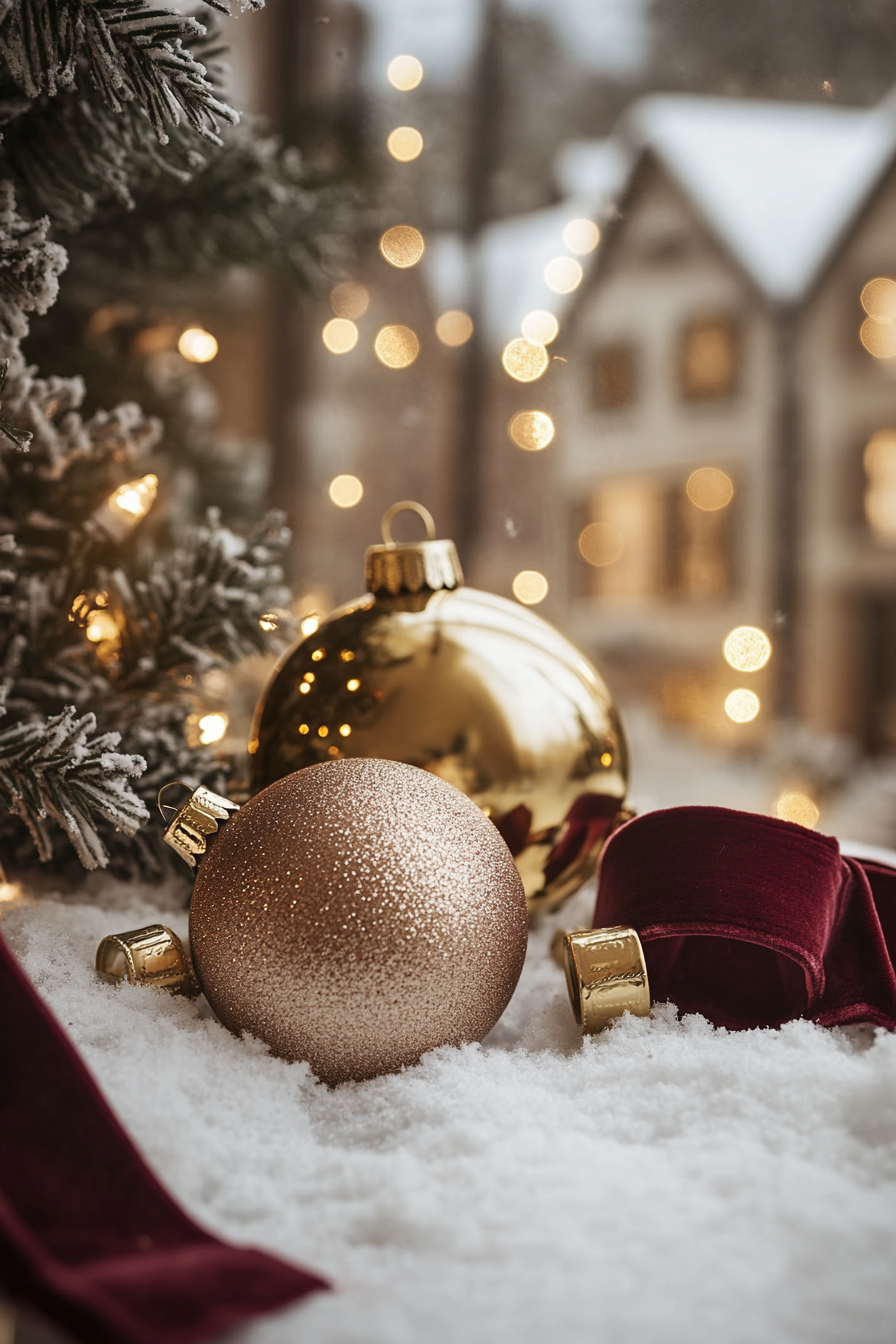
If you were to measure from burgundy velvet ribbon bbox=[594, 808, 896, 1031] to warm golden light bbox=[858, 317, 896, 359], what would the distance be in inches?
35.6

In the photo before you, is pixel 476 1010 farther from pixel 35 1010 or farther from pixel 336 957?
pixel 35 1010

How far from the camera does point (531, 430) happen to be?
4.91 feet

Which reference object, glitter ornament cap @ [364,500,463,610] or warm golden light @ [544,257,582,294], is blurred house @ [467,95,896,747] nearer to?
warm golden light @ [544,257,582,294]

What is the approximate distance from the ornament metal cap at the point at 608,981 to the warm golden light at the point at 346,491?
1.15 m

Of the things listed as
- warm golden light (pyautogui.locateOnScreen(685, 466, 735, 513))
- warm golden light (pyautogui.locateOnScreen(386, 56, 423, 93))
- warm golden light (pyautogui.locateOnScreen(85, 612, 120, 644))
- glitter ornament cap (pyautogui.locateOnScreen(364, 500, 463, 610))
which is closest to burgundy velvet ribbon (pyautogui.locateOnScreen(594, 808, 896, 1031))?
glitter ornament cap (pyautogui.locateOnScreen(364, 500, 463, 610))

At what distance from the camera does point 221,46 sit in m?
0.74

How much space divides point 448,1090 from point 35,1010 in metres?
0.19

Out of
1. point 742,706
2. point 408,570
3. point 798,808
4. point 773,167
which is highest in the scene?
point 773,167

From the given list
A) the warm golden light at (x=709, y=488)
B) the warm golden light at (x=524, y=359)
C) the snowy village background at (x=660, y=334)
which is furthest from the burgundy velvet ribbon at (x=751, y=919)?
the warm golden light at (x=524, y=359)

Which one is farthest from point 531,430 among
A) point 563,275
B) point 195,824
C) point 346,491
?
point 195,824

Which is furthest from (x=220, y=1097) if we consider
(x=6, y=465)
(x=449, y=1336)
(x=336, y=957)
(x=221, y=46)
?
(x=221, y=46)

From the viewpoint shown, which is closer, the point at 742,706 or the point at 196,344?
the point at 196,344

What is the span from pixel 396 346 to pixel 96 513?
2.91 feet

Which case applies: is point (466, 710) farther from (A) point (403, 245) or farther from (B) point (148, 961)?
(A) point (403, 245)
